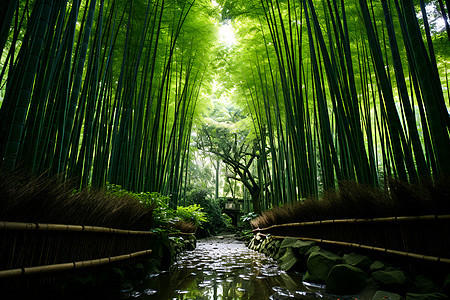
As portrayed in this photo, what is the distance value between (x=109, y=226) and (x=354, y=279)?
1.22 metres

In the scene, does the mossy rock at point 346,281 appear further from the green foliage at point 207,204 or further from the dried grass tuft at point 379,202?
the green foliage at point 207,204

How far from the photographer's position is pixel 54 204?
0.88 m

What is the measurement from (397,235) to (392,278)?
0.66ft

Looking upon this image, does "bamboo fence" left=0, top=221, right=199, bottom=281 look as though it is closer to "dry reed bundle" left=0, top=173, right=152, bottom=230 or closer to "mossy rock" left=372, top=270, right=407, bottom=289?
"dry reed bundle" left=0, top=173, right=152, bottom=230

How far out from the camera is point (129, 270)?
4.73 ft

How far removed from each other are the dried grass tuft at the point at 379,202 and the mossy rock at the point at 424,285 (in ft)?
0.84

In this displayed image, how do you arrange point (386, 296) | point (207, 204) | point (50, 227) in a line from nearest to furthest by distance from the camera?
point (50, 227) → point (386, 296) → point (207, 204)

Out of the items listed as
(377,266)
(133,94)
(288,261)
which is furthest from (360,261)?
(133,94)

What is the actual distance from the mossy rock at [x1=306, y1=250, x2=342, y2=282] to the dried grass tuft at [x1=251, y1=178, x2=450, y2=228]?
281 millimetres

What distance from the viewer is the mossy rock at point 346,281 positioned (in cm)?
120

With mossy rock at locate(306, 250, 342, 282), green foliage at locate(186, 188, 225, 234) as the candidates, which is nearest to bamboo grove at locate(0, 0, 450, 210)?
mossy rock at locate(306, 250, 342, 282)

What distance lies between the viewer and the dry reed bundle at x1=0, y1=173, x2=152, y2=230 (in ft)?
2.40

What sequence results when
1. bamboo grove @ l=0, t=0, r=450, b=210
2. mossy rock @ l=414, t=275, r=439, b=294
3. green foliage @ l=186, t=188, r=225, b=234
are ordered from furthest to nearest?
1. green foliage @ l=186, t=188, r=225, b=234
2. bamboo grove @ l=0, t=0, r=450, b=210
3. mossy rock @ l=414, t=275, r=439, b=294

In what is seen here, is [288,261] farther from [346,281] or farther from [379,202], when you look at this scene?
[379,202]
